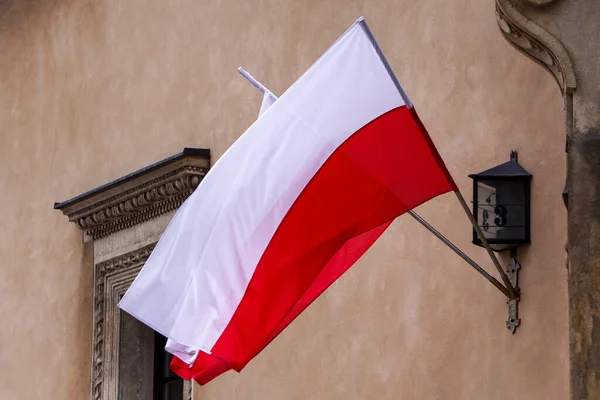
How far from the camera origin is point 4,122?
1252cm

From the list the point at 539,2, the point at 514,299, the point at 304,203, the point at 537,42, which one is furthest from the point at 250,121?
the point at 539,2

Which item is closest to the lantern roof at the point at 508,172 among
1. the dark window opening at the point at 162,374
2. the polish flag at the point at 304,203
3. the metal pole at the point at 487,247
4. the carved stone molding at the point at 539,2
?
the metal pole at the point at 487,247

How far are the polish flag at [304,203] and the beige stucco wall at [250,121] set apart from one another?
86 centimetres

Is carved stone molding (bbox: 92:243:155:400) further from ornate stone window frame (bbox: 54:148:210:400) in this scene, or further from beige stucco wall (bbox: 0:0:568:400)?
beige stucco wall (bbox: 0:0:568:400)

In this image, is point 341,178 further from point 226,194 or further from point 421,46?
point 421,46

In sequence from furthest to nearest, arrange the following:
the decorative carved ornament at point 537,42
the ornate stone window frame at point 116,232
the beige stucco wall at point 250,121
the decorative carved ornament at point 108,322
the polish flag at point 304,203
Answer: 1. the decorative carved ornament at point 108,322
2. the ornate stone window frame at point 116,232
3. the beige stucco wall at point 250,121
4. the polish flag at point 304,203
5. the decorative carved ornament at point 537,42

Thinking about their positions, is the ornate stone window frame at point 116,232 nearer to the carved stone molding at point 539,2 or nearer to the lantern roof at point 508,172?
the lantern roof at point 508,172

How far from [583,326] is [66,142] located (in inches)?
233

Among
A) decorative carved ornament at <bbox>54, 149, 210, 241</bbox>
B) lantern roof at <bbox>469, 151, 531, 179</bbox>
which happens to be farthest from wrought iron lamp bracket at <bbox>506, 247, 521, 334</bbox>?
decorative carved ornament at <bbox>54, 149, 210, 241</bbox>

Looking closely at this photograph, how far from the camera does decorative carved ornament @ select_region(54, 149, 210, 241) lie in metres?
10.0

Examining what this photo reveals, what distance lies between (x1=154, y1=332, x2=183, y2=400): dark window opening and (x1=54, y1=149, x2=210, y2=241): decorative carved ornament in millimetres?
738

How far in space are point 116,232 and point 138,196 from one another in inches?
17.7

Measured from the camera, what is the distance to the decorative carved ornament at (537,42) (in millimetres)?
6645

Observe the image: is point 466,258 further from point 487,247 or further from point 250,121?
point 250,121
